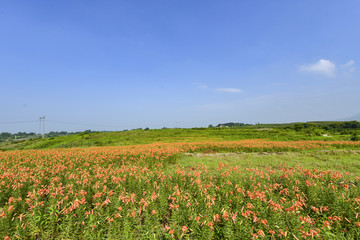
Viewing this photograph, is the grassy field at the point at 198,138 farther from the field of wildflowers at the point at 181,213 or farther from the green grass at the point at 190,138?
the field of wildflowers at the point at 181,213

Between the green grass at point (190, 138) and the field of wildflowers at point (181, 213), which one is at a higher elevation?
the field of wildflowers at point (181, 213)

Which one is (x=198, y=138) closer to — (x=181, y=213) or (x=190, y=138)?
(x=190, y=138)

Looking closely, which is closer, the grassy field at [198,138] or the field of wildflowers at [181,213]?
the field of wildflowers at [181,213]

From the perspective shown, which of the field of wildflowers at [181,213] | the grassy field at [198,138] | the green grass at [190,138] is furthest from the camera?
the green grass at [190,138]

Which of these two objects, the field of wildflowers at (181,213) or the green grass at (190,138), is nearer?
the field of wildflowers at (181,213)

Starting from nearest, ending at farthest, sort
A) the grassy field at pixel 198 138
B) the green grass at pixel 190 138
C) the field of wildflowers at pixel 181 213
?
the field of wildflowers at pixel 181 213 → the grassy field at pixel 198 138 → the green grass at pixel 190 138

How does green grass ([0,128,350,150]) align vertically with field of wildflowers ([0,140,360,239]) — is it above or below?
below

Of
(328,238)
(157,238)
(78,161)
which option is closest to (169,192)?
(157,238)

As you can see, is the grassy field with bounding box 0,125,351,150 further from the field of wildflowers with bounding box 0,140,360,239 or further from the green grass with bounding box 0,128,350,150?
the field of wildflowers with bounding box 0,140,360,239

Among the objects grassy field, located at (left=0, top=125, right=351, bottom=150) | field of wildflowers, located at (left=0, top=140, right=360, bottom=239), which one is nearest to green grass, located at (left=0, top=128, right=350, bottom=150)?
grassy field, located at (left=0, top=125, right=351, bottom=150)

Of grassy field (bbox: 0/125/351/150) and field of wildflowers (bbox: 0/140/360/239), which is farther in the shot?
grassy field (bbox: 0/125/351/150)

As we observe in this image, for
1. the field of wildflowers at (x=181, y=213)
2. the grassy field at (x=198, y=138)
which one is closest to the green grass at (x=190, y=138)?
the grassy field at (x=198, y=138)

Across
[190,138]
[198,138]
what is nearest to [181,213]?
[198,138]

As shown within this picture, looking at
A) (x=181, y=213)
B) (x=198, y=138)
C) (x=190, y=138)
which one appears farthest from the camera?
(x=190, y=138)
